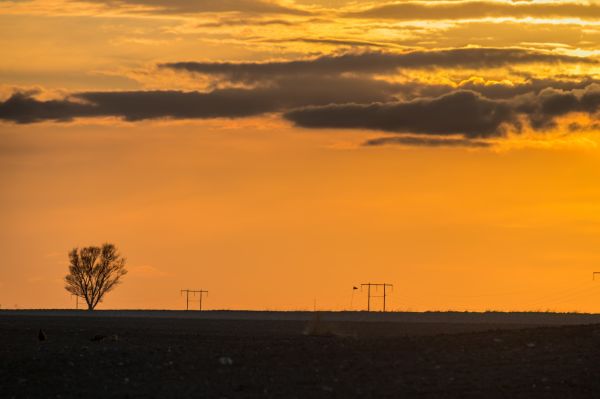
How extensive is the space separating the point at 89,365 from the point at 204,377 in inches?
142

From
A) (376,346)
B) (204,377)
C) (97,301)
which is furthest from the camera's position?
(97,301)

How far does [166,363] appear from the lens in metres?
38.1

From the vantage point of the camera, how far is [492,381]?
34.8m

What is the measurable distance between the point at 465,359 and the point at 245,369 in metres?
5.92

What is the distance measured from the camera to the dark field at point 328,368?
34406 millimetres

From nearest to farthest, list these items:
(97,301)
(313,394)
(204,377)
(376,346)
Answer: (313,394) → (204,377) → (376,346) → (97,301)

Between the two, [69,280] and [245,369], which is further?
[69,280]

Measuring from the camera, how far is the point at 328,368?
36875mm

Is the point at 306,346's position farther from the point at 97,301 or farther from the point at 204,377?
the point at 97,301

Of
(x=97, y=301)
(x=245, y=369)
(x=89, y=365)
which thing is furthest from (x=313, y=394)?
(x=97, y=301)

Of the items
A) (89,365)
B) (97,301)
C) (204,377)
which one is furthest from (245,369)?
(97,301)

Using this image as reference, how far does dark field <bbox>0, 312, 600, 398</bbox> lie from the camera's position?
3441cm

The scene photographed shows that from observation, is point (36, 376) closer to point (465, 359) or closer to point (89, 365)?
point (89, 365)

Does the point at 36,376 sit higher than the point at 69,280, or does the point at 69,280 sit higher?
the point at 69,280
